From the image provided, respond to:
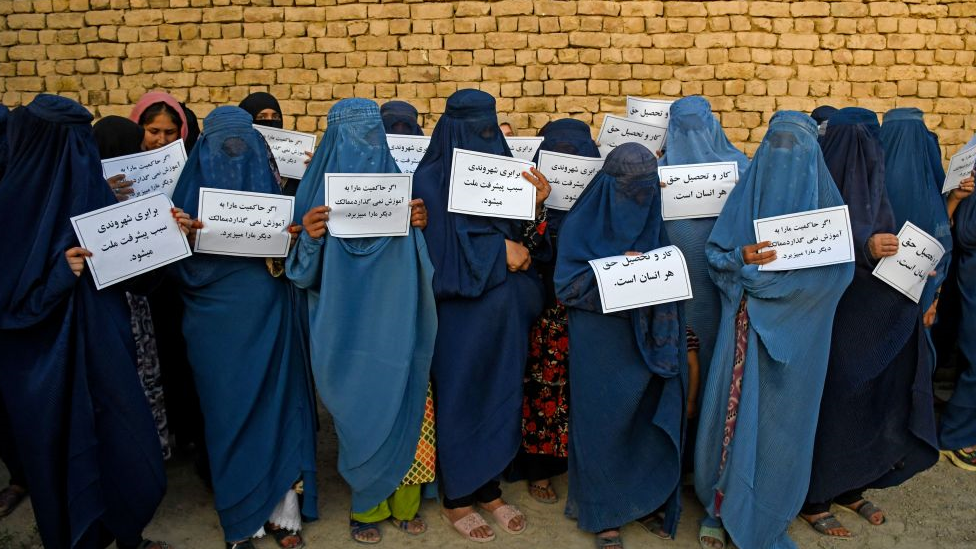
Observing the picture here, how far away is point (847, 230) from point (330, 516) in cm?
247

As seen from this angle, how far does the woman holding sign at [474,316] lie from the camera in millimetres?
3414

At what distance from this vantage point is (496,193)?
11.1 feet

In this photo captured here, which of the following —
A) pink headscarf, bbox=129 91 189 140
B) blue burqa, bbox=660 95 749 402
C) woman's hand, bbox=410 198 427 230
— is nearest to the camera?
woman's hand, bbox=410 198 427 230

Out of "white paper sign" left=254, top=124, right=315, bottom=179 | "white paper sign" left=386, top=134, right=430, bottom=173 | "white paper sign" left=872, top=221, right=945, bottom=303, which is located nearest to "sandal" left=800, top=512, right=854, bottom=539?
"white paper sign" left=872, top=221, right=945, bottom=303

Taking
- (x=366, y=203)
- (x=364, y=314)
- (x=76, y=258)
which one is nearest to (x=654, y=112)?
(x=366, y=203)

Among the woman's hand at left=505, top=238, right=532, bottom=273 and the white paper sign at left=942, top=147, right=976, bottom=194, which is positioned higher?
the white paper sign at left=942, top=147, right=976, bottom=194

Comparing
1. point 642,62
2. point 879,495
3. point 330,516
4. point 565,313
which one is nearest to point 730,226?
point 565,313

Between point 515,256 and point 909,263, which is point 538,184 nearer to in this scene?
point 515,256

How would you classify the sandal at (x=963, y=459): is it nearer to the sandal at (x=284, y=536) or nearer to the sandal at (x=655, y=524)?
the sandal at (x=655, y=524)

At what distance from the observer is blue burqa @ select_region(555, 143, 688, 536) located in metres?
3.28

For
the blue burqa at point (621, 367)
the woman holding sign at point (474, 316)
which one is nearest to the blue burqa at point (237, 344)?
the woman holding sign at point (474, 316)

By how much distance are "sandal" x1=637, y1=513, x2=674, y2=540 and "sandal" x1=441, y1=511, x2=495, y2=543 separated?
655 millimetres

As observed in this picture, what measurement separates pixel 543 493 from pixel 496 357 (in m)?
0.79

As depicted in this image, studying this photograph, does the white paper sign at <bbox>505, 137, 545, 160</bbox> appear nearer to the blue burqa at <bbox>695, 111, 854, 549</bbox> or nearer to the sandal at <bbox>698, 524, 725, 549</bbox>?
the blue burqa at <bbox>695, 111, 854, 549</bbox>
